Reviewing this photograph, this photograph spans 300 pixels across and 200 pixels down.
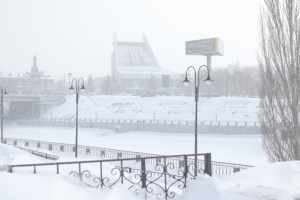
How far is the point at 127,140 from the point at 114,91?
6941 cm

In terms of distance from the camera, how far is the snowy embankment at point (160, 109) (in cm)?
5318

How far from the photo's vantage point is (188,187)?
257 inches

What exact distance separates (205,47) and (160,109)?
1385 cm

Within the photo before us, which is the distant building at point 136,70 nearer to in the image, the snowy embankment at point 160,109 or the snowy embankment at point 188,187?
the snowy embankment at point 160,109

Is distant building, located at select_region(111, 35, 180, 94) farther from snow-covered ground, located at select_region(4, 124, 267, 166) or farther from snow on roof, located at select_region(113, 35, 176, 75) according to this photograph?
snow-covered ground, located at select_region(4, 124, 267, 166)

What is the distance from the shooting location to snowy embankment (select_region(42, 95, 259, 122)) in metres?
53.2

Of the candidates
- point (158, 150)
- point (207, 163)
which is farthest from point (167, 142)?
point (207, 163)

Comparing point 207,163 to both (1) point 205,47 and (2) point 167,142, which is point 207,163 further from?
(1) point 205,47

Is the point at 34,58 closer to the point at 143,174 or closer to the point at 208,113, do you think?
the point at 208,113

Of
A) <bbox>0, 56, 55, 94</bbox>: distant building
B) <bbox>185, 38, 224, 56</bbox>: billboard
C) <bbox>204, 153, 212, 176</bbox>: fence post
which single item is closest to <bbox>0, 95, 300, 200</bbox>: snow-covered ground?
<bbox>204, 153, 212, 176</bbox>: fence post

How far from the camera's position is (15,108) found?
67562mm

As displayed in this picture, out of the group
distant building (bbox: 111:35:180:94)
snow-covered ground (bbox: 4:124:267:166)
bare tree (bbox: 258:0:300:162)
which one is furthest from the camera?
distant building (bbox: 111:35:180:94)

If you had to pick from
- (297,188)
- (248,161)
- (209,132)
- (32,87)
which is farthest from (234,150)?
(32,87)

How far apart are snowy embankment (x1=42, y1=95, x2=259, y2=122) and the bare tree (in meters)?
36.5
